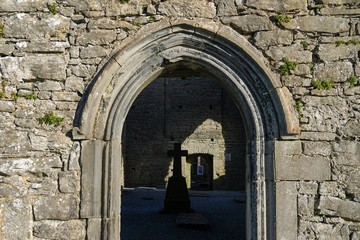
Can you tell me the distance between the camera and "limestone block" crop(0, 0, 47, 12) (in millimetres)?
4031

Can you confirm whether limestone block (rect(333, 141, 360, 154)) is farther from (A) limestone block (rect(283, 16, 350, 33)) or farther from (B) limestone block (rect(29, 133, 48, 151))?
(B) limestone block (rect(29, 133, 48, 151))

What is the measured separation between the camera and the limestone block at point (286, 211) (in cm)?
369

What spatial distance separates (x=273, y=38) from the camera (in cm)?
388

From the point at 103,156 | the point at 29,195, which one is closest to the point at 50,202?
the point at 29,195

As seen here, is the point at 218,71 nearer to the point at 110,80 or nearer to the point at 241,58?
the point at 241,58

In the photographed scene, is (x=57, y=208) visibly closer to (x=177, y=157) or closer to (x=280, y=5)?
(x=280, y=5)

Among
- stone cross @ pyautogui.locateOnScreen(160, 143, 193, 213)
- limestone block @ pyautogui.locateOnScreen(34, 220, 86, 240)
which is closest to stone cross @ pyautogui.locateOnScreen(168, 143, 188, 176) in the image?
stone cross @ pyautogui.locateOnScreen(160, 143, 193, 213)

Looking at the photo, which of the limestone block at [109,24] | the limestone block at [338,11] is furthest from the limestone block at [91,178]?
the limestone block at [338,11]

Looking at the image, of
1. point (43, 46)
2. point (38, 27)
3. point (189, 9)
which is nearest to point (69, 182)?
point (43, 46)

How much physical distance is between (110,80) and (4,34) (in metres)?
1.30

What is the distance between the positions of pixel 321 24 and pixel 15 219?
3.83 metres

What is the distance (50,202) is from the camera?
378 cm

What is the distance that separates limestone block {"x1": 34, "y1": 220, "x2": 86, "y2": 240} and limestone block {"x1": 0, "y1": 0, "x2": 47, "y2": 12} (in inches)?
91.7

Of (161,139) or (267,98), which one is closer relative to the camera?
(267,98)
